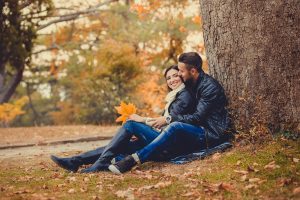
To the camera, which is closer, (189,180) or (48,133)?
(189,180)

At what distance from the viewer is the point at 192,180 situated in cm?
446

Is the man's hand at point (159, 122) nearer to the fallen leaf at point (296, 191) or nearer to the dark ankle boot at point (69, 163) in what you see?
the dark ankle boot at point (69, 163)

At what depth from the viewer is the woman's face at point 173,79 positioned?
5.73 metres

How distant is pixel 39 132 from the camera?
12.5 metres

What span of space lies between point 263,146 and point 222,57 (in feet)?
4.13

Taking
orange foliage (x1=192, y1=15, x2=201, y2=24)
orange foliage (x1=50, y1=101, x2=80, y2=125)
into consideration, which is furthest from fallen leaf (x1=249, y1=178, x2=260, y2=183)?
orange foliage (x1=50, y1=101, x2=80, y2=125)

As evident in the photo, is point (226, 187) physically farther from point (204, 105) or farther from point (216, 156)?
point (204, 105)

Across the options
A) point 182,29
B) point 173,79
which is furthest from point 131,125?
point 182,29

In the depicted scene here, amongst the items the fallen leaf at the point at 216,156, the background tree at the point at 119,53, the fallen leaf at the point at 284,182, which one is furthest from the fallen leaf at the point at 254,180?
the background tree at the point at 119,53

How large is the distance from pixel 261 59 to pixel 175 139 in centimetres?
143

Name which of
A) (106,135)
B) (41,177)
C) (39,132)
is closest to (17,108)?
(39,132)

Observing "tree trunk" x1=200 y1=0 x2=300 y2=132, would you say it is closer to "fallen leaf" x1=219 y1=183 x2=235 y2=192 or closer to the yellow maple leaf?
the yellow maple leaf

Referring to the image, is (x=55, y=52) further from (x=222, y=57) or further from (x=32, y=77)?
(x=222, y=57)

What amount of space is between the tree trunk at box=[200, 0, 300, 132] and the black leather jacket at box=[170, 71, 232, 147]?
0.54ft
